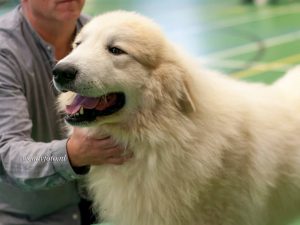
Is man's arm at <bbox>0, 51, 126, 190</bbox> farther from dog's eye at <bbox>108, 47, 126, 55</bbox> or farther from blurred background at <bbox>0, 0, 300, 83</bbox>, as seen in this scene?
blurred background at <bbox>0, 0, 300, 83</bbox>

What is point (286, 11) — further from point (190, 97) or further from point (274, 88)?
point (190, 97)

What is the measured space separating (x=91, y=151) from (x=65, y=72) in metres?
0.36

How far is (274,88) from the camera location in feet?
9.10

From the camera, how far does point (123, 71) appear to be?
2.17m

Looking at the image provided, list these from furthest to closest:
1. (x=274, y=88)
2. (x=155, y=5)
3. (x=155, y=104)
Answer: (x=155, y=5), (x=274, y=88), (x=155, y=104)

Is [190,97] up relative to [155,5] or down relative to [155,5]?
up

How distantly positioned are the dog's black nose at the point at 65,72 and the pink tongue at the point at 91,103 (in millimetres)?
162

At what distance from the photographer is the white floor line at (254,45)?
7.24 metres

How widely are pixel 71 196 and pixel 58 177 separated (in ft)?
1.84

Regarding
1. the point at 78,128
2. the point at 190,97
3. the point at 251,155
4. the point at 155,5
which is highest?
the point at 190,97

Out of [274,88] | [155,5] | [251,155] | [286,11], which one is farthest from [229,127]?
[155,5]

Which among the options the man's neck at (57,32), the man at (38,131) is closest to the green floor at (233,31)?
the man's neck at (57,32)

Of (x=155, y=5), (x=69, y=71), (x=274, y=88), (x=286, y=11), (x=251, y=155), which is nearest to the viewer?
(x=69, y=71)

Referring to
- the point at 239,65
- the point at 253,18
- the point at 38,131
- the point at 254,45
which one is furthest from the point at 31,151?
the point at 253,18
